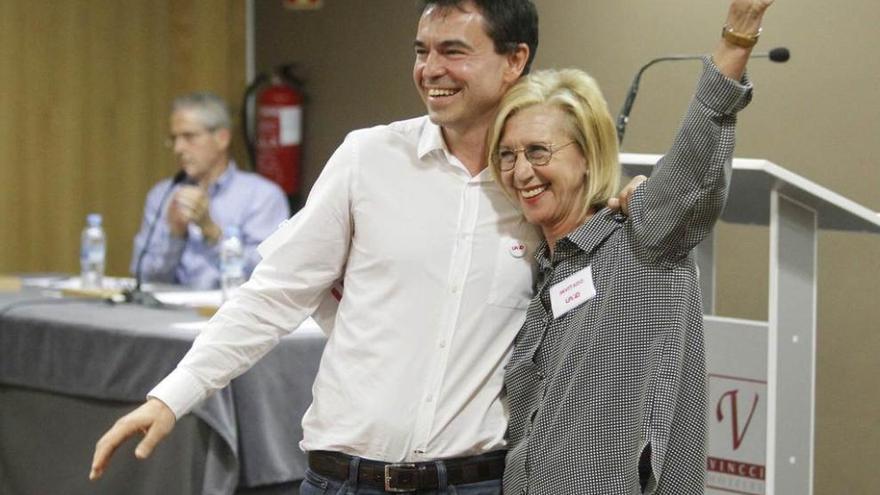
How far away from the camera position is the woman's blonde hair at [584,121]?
193 centimetres

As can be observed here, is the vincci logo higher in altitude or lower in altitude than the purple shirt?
lower

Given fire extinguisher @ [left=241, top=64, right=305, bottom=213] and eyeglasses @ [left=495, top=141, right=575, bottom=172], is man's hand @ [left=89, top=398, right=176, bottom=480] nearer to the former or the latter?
eyeglasses @ [left=495, top=141, right=575, bottom=172]

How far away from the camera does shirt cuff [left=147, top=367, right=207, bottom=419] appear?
6.58 feet

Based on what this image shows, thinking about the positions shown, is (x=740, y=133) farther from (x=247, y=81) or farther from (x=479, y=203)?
(x=247, y=81)

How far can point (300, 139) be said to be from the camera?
6336 mm

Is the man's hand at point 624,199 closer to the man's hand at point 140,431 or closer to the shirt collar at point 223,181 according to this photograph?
the man's hand at point 140,431

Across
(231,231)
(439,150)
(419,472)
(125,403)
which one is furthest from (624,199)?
(231,231)

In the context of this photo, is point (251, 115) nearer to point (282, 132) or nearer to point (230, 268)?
point (282, 132)

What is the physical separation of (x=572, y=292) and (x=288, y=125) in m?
→ 4.52

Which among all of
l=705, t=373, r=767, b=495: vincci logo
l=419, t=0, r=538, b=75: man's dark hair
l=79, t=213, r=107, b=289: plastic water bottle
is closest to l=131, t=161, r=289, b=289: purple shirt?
l=79, t=213, r=107, b=289: plastic water bottle

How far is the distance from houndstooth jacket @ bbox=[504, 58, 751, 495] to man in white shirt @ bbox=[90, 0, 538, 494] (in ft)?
0.51

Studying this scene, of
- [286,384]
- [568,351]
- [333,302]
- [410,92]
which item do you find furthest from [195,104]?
[568,351]

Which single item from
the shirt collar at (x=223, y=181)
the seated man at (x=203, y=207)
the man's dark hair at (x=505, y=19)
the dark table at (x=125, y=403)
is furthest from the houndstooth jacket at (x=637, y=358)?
the shirt collar at (x=223, y=181)

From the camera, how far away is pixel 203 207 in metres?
4.84
